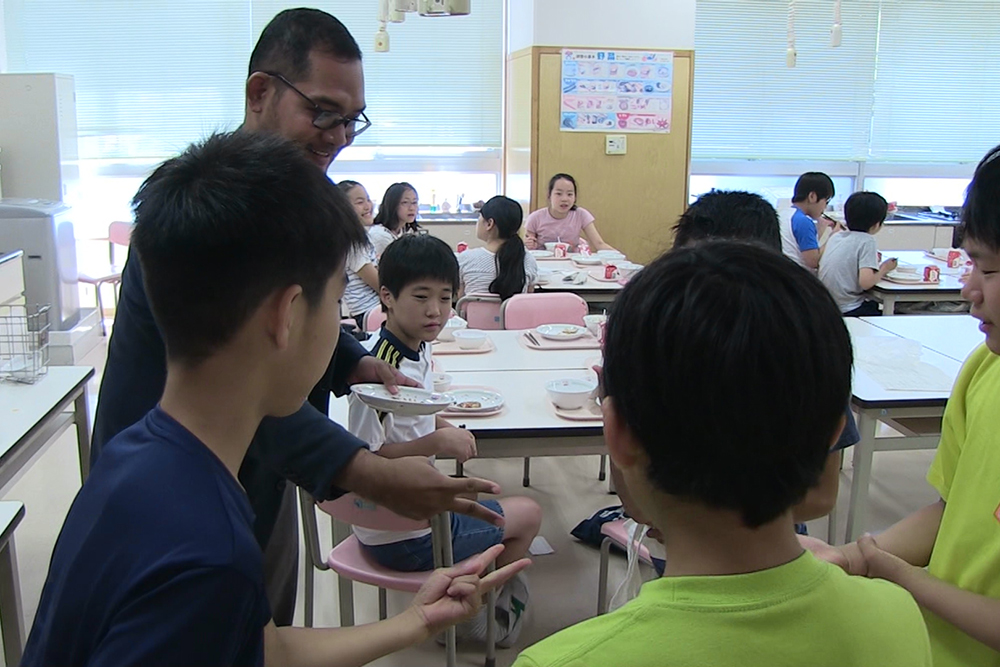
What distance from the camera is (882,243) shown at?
7.10 meters

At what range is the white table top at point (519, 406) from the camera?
2.28 m

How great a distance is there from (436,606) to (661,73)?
581cm

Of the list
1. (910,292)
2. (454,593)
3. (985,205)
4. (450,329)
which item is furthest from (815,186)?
(454,593)

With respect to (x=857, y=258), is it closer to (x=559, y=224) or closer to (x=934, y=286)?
(x=934, y=286)

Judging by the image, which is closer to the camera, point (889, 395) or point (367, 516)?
point (367, 516)

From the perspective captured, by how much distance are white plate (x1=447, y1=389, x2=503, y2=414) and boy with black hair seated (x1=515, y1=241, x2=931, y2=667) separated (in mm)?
1628

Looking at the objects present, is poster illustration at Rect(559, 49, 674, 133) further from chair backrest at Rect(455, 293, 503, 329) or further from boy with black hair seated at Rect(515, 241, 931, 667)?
boy with black hair seated at Rect(515, 241, 931, 667)

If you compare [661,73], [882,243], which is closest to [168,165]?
[661,73]

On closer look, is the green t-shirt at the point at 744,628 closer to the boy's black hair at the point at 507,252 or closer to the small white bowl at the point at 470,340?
the small white bowl at the point at 470,340

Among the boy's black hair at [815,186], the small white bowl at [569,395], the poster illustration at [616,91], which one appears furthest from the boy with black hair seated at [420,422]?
the poster illustration at [616,91]

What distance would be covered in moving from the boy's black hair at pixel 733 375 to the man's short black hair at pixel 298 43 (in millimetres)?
874

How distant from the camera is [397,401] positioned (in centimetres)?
173

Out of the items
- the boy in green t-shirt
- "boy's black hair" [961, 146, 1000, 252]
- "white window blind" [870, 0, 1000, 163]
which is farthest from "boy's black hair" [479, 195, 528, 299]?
"white window blind" [870, 0, 1000, 163]

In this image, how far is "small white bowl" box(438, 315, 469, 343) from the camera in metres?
3.21
